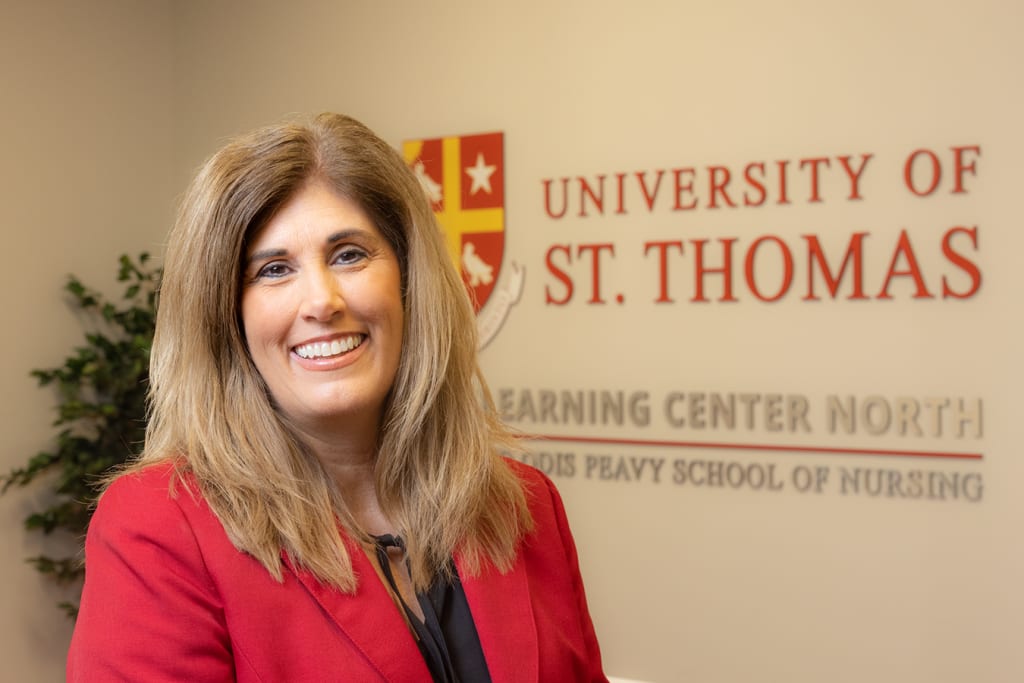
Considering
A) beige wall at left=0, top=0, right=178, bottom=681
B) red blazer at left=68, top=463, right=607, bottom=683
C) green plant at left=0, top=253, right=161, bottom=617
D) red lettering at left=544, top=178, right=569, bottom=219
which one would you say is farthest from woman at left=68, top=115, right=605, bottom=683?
beige wall at left=0, top=0, right=178, bottom=681

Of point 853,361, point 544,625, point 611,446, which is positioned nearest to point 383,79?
point 611,446

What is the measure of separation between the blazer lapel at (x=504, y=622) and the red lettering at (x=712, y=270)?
2108 millimetres

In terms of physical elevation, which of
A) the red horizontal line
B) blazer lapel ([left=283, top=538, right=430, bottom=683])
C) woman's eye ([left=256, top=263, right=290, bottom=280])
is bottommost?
the red horizontal line

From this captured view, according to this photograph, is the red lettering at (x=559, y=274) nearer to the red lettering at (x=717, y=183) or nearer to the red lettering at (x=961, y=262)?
the red lettering at (x=717, y=183)

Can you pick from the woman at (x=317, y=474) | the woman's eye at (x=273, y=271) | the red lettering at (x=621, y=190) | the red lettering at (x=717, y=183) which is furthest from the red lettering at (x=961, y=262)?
the woman's eye at (x=273, y=271)

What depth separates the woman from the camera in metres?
1.12

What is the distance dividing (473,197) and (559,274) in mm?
460

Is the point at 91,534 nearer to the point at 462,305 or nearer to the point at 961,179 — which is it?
the point at 462,305

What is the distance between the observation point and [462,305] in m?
1.46

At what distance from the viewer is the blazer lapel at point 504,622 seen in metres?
1.28

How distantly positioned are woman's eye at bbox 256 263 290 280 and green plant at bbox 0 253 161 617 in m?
2.59

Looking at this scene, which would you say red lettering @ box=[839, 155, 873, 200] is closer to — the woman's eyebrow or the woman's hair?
the woman's hair

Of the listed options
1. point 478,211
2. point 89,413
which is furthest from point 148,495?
point 89,413

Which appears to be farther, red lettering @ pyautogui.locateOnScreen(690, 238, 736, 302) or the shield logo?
the shield logo
